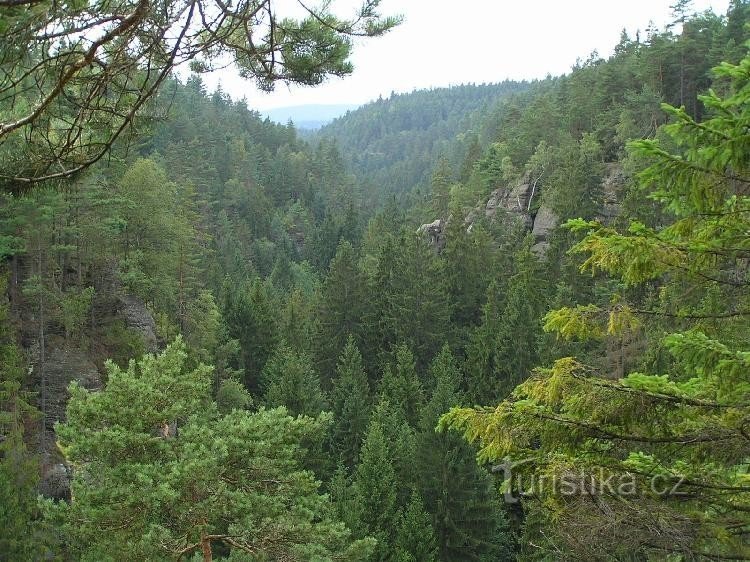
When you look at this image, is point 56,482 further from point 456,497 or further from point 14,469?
point 456,497

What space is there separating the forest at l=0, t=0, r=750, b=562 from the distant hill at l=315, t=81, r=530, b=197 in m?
53.8

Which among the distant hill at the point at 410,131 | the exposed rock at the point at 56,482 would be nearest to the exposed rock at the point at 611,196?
the exposed rock at the point at 56,482

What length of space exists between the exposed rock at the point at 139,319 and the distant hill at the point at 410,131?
67.5 m

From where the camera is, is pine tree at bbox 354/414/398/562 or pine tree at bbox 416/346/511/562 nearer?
pine tree at bbox 354/414/398/562

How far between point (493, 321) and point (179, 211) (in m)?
15.8

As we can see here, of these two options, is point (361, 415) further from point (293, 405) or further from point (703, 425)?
point (703, 425)

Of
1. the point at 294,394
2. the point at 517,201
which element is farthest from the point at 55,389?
the point at 517,201

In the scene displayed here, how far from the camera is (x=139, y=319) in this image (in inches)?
957

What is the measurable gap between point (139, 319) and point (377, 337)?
1205 cm

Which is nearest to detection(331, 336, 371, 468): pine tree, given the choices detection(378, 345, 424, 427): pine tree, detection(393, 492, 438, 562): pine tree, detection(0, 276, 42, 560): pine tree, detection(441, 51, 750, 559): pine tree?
detection(378, 345, 424, 427): pine tree

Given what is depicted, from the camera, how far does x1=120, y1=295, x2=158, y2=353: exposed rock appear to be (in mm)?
23828

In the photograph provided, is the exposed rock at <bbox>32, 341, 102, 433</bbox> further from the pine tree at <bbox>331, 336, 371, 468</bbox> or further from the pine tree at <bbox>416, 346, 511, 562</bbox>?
the pine tree at <bbox>416, 346, 511, 562</bbox>

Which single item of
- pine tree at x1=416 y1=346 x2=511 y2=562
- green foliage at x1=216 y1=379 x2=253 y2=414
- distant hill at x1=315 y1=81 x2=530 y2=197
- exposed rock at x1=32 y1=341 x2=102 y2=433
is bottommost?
pine tree at x1=416 y1=346 x2=511 y2=562

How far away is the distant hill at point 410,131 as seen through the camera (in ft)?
357
